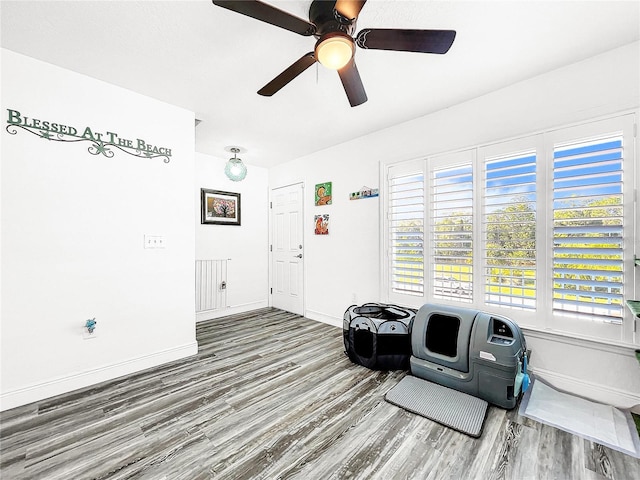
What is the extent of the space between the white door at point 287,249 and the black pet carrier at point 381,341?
176 centimetres

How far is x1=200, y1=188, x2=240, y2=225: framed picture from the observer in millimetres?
4164

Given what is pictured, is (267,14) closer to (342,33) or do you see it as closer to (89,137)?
(342,33)

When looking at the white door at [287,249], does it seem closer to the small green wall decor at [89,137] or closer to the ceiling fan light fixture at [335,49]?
the small green wall decor at [89,137]

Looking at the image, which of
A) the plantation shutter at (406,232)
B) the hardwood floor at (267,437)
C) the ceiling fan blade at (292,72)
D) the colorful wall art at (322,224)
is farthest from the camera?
the colorful wall art at (322,224)

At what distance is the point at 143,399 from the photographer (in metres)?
2.12

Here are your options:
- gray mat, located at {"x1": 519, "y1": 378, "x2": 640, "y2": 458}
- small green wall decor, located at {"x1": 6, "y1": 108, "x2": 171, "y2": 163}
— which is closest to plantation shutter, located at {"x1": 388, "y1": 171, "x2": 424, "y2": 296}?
gray mat, located at {"x1": 519, "y1": 378, "x2": 640, "y2": 458}

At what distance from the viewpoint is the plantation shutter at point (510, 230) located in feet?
7.48

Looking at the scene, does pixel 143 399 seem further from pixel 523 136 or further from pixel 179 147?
pixel 523 136

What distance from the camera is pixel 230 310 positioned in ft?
14.4

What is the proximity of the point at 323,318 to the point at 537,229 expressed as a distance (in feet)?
8.98

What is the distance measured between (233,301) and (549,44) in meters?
4.51

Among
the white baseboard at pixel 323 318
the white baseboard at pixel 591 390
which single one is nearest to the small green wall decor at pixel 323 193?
the white baseboard at pixel 323 318

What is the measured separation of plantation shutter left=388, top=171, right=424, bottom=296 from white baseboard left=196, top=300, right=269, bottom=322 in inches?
99.4

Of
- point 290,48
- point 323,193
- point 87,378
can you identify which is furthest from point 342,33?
point 87,378
